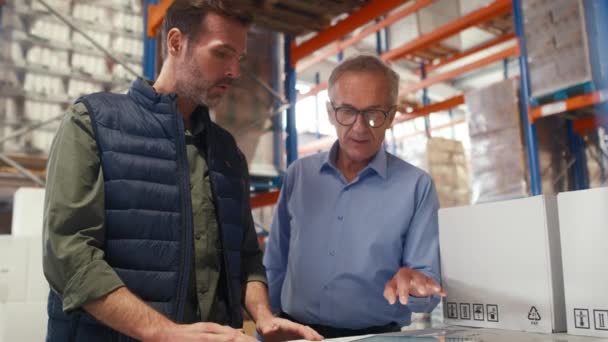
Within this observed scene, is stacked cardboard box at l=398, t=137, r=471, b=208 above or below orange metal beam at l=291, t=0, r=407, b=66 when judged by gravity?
below

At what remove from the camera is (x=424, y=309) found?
1.58 meters

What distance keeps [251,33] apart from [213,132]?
2.77 metres

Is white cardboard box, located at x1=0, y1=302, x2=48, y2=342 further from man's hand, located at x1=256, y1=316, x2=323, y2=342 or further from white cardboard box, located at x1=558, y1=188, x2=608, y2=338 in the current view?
white cardboard box, located at x1=558, y1=188, x2=608, y2=338

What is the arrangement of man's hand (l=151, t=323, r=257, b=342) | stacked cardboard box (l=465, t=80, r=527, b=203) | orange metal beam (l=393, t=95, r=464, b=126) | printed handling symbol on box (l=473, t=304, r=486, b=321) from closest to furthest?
man's hand (l=151, t=323, r=257, b=342) → printed handling symbol on box (l=473, t=304, r=486, b=321) → stacked cardboard box (l=465, t=80, r=527, b=203) → orange metal beam (l=393, t=95, r=464, b=126)

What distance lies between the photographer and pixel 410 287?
1.33 meters

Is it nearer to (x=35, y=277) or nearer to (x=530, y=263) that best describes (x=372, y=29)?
(x=35, y=277)

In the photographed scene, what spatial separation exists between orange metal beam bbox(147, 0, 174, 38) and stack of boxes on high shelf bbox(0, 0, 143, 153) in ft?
0.88

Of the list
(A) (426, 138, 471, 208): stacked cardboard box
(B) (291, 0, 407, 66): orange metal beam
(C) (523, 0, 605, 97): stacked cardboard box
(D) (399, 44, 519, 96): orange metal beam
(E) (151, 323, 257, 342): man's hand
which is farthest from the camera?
(A) (426, 138, 471, 208): stacked cardboard box

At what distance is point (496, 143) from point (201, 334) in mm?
4668

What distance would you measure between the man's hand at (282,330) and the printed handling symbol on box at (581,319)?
0.61 meters

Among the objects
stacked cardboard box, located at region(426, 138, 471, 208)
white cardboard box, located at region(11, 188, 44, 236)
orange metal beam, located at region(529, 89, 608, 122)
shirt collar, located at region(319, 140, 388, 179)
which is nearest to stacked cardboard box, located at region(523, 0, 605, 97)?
orange metal beam, located at region(529, 89, 608, 122)

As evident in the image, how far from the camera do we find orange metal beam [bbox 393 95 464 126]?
614 centimetres

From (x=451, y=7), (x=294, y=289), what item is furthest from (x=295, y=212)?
(x=451, y=7)

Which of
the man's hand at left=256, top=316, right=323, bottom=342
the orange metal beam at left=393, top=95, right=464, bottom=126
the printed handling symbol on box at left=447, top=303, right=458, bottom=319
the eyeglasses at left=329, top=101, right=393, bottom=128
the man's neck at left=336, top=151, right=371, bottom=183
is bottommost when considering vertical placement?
the man's hand at left=256, top=316, right=323, bottom=342
